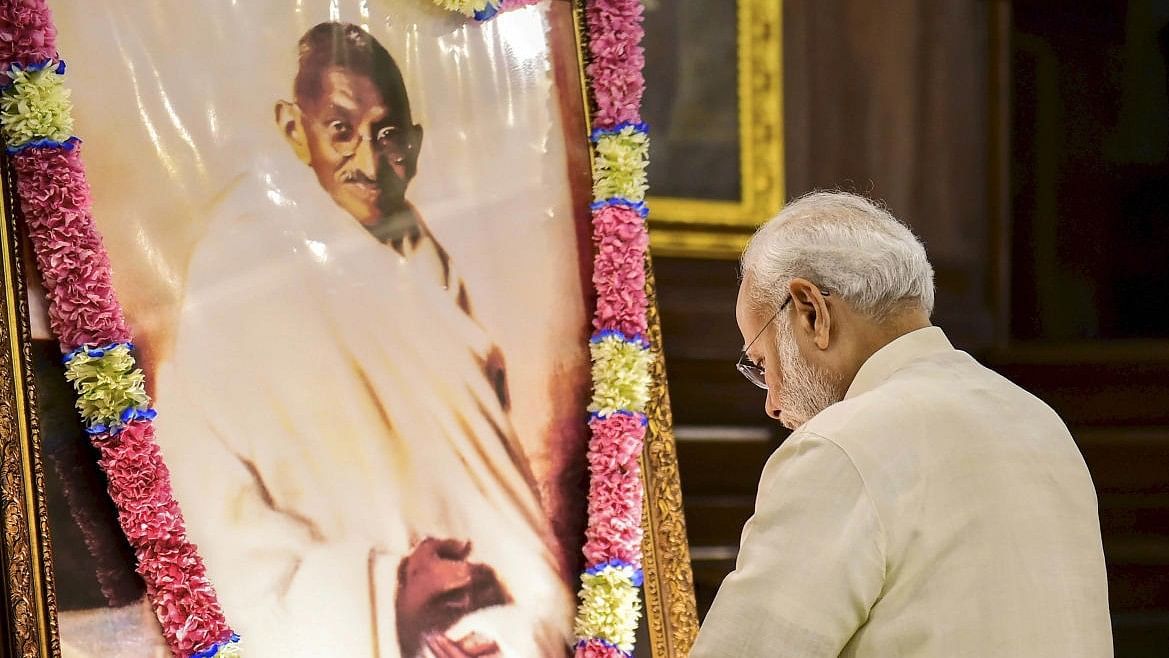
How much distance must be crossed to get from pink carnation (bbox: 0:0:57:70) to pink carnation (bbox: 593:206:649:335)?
3.83 feet

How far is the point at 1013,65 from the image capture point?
3.77 m

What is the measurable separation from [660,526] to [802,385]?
3.52 ft

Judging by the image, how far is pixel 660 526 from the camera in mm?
2635

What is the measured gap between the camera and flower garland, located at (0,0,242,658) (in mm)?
1940

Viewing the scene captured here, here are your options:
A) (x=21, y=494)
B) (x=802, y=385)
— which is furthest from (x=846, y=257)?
(x=21, y=494)

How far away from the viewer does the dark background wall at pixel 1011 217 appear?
3322 mm

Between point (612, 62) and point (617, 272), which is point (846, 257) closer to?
point (617, 272)

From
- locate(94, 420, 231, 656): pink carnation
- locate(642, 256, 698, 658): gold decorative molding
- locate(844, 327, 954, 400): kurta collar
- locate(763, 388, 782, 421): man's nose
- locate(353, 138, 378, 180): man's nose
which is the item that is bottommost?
locate(642, 256, 698, 658): gold decorative molding

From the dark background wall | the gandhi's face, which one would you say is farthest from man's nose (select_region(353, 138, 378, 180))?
the dark background wall

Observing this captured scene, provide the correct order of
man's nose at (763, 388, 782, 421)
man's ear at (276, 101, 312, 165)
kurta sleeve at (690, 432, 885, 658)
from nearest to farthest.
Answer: kurta sleeve at (690, 432, 885, 658), man's nose at (763, 388, 782, 421), man's ear at (276, 101, 312, 165)

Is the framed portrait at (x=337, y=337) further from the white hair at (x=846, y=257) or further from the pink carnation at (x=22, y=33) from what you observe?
the white hair at (x=846, y=257)

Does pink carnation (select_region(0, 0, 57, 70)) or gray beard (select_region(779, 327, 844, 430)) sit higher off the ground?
pink carnation (select_region(0, 0, 57, 70))

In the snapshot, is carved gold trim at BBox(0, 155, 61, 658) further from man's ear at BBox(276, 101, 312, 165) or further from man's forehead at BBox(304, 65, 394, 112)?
man's forehead at BBox(304, 65, 394, 112)

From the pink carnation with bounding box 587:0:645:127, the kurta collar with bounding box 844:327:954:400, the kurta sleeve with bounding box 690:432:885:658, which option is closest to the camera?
the kurta sleeve with bounding box 690:432:885:658
